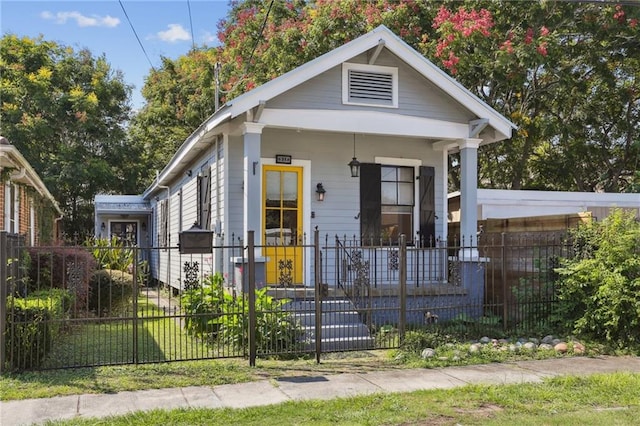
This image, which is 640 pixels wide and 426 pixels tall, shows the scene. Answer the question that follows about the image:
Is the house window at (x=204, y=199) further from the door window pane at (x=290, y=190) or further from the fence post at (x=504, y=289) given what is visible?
the fence post at (x=504, y=289)

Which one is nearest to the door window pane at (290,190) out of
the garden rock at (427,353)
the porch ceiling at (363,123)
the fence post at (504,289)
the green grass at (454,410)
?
the porch ceiling at (363,123)

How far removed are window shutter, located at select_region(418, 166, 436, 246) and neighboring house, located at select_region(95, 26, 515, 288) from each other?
22 mm

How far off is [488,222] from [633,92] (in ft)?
32.3

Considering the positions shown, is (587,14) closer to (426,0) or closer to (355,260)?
(426,0)

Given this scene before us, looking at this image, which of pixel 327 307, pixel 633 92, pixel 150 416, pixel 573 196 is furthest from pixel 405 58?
pixel 633 92

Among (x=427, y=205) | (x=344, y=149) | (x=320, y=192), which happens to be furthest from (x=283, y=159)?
(x=427, y=205)

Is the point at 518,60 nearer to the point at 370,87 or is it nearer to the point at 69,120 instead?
the point at 370,87

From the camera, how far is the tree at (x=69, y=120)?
25.2 meters

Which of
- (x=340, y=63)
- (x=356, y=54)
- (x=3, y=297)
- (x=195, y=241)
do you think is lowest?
(x=3, y=297)

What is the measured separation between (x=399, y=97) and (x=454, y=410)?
6.44m

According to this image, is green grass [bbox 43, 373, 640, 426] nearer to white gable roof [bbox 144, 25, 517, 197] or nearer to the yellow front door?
the yellow front door

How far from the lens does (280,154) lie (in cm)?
1055

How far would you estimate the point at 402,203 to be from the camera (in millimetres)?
11469

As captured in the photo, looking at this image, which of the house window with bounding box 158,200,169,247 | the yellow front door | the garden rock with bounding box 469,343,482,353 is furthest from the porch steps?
the house window with bounding box 158,200,169,247
